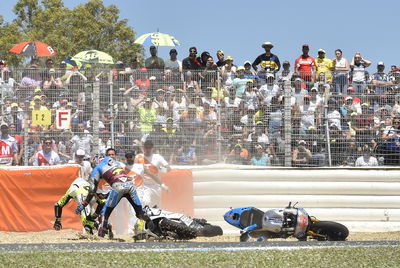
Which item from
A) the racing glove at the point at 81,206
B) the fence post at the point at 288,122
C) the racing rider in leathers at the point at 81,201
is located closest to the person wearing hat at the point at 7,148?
the racing rider in leathers at the point at 81,201

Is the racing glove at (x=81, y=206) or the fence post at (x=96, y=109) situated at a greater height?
the fence post at (x=96, y=109)

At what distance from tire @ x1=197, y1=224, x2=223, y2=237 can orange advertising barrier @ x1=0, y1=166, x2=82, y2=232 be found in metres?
3.27

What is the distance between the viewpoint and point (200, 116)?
15984 mm

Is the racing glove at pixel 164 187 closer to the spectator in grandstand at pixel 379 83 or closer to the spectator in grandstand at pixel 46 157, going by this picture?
the spectator in grandstand at pixel 46 157

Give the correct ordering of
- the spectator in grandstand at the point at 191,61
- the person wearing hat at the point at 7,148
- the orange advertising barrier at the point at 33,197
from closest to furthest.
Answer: the person wearing hat at the point at 7,148 < the orange advertising barrier at the point at 33,197 < the spectator in grandstand at the point at 191,61

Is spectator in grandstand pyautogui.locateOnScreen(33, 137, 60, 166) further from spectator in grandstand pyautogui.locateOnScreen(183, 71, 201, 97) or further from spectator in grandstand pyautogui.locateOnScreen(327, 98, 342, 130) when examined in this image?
spectator in grandstand pyautogui.locateOnScreen(327, 98, 342, 130)

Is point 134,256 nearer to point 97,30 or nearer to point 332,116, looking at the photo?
point 332,116

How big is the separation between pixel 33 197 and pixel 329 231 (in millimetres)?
6423

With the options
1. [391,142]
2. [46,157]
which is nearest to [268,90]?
[391,142]

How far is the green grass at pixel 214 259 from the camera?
9062mm

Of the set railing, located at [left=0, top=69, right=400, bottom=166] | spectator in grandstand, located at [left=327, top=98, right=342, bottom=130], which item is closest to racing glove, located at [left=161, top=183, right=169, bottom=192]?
railing, located at [left=0, top=69, right=400, bottom=166]

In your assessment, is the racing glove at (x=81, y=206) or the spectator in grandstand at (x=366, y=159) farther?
the spectator in grandstand at (x=366, y=159)

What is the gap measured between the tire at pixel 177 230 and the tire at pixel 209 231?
1.65ft

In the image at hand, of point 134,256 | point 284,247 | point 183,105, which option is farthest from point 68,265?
point 183,105
